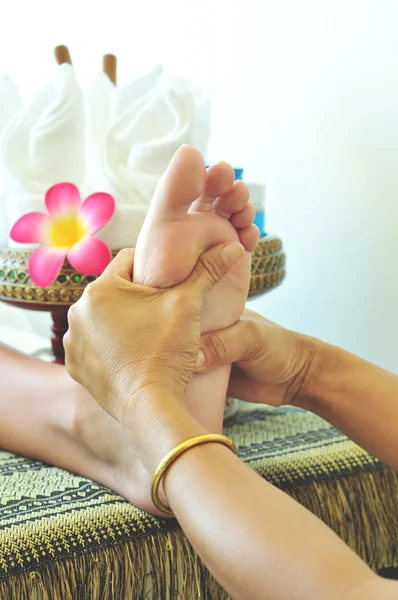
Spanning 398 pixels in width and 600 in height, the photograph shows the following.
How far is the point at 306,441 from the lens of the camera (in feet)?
2.68

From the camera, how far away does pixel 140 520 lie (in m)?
0.63

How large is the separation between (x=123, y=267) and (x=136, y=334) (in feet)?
0.29

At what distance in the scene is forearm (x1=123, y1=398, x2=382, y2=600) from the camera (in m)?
0.44

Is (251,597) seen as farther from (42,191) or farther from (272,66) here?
(272,66)

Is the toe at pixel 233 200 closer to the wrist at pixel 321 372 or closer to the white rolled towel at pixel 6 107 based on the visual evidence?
the wrist at pixel 321 372

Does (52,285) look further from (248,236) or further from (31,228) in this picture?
(248,236)

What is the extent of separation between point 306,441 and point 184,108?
1.39 feet

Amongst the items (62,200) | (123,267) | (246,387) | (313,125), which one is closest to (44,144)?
(62,200)

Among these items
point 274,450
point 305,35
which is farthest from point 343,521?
point 305,35

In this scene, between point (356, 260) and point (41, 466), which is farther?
point (356, 260)

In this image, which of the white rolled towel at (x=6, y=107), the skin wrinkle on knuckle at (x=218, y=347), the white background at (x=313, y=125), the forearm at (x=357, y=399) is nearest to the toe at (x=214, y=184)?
the skin wrinkle on knuckle at (x=218, y=347)

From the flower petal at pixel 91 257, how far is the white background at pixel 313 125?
1.55 ft

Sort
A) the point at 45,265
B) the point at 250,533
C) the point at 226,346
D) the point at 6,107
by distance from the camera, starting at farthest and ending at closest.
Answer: the point at 6,107 → the point at 45,265 → the point at 226,346 → the point at 250,533

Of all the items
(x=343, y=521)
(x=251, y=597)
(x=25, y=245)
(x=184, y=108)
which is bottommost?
(x=343, y=521)
